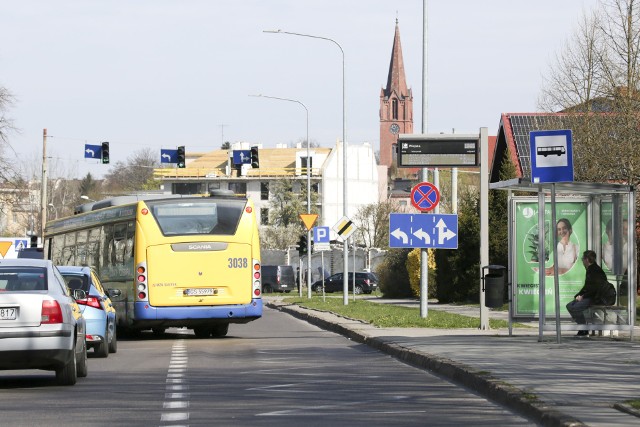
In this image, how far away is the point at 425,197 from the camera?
3006 centimetres

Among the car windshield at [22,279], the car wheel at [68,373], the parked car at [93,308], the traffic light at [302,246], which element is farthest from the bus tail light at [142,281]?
the traffic light at [302,246]

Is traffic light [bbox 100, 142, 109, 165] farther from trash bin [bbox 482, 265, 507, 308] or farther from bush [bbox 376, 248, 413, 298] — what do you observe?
trash bin [bbox 482, 265, 507, 308]

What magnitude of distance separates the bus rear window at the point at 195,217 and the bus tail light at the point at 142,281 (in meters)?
0.85

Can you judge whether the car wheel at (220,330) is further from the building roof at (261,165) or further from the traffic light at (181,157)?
the building roof at (261,165)

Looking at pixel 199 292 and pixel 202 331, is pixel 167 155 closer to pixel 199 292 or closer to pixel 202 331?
pixel 202 331

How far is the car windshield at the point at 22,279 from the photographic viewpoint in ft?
53.3

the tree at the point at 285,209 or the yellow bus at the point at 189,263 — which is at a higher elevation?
the tree at the point at 285,209

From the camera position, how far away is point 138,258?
28594mm

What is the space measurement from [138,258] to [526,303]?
27.8 ft

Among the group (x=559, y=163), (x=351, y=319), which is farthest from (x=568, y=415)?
(x=351, y=319)

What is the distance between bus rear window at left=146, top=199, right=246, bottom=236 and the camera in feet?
94.4

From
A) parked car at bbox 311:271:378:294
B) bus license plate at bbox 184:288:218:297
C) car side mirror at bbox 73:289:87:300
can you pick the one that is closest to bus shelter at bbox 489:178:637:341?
bus license plate at bbox 184:288:218:297

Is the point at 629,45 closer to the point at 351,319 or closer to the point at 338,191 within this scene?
the point at 351,319

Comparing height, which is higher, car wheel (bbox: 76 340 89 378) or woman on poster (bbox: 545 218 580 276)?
woman on poster (bbox: 545 218 580 276)
